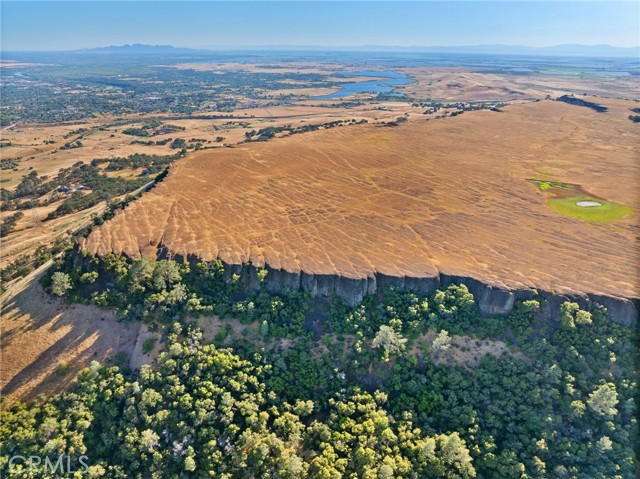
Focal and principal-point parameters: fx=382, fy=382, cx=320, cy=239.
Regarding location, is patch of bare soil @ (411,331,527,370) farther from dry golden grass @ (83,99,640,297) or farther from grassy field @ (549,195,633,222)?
grassy field @ (549,195,633,222)

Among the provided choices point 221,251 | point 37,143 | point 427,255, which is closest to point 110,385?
point 221,251

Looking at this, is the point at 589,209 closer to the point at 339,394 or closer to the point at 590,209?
the point at 590,209

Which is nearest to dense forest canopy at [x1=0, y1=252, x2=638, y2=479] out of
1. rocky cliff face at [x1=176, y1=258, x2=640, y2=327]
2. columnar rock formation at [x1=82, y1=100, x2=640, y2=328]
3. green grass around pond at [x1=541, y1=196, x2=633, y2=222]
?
rocky cliff face at [x1=176, y1=258, x2=640, y2=327]

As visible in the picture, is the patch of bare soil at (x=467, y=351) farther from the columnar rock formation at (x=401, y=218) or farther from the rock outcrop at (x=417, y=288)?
the columnar rock formation at (x=401, y=218)

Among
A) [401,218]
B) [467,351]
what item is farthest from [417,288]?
[401,218]

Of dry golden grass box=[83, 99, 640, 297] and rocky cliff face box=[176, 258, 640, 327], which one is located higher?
dry golden grass box=[83, 99, 640, 297]

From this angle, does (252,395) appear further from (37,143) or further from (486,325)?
(37,143)
